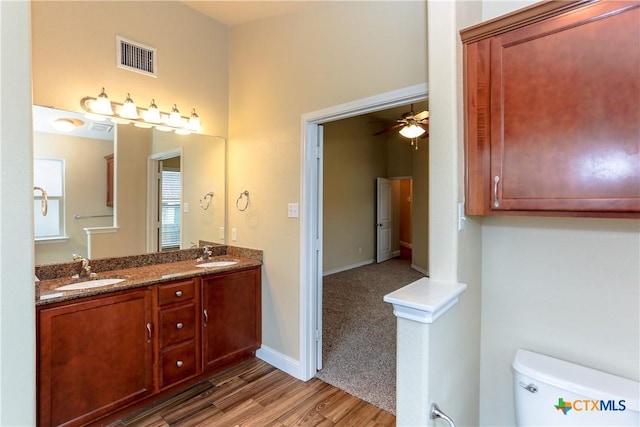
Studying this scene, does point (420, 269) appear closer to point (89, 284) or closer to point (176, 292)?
point (176, 292)

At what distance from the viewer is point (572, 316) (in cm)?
145

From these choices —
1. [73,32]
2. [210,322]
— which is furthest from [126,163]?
[210,322]

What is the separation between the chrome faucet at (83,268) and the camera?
2160mm

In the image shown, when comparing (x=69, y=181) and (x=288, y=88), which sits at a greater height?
(x=288, y=88)

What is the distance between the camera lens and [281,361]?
8.71 feet

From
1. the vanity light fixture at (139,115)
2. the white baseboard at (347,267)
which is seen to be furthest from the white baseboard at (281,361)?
the white baseboard at (347,267)

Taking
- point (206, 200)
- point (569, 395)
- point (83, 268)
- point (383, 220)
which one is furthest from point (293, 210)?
point (383, 220)

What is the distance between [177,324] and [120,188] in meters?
1.20

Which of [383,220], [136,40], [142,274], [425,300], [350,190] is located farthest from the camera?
[383,220]

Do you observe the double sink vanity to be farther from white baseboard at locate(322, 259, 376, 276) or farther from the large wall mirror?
white baseboard at locate(322, 259, 376, 276)

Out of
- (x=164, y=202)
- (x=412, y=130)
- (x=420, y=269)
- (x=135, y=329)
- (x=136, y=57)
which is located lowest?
(x=420, y=269)

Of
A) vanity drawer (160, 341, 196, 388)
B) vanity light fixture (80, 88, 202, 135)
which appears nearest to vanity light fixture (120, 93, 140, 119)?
vanity light fixture (80, 88, 202, 135)

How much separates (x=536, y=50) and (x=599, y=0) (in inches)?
8.9

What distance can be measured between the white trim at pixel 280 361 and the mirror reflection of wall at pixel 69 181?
1.66m
